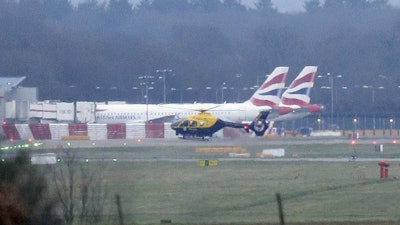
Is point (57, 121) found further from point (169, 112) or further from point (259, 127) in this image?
point (259, 127)

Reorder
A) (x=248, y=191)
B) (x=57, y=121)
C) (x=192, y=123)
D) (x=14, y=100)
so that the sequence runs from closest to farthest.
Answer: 1. (x=248, y=191)
2. (x=192, y=123)
3. (x=14, y=100)
4. (x=57, y=121)

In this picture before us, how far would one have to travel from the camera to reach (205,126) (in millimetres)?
64625

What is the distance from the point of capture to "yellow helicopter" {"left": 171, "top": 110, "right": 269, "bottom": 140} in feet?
211

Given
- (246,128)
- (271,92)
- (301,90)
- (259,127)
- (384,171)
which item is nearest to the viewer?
(384,171)

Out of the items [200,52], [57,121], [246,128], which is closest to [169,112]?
[57,121]

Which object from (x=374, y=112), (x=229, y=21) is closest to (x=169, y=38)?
(x=229, y=21)

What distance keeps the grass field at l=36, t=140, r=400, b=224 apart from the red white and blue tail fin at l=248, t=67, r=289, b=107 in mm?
34167

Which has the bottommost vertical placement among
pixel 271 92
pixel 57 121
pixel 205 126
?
pixel 205 126

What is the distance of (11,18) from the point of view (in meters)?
86.6

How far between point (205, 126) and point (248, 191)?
33.0 m

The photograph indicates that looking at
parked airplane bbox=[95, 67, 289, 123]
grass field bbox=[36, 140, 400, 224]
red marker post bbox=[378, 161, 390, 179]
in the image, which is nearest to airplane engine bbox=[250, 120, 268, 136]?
parked airplane bbox=[95, 67, 289, 123]

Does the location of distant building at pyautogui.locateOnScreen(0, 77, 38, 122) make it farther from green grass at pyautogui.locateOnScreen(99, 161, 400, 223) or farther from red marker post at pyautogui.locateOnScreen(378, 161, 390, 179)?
red marker post at pyautogui.locateOnScreen(378, 161, 390, 179)

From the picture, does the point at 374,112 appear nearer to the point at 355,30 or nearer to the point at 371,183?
the point at 355,30

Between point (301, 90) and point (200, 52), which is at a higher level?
point (200, 52)
